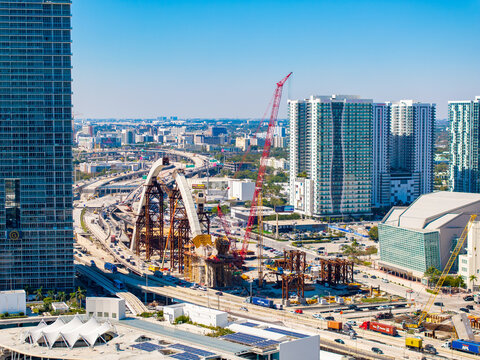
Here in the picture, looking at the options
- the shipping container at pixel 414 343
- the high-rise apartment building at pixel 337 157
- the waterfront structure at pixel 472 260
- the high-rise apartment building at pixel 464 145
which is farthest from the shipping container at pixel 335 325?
the high-rise apartment building at pixel 464 145

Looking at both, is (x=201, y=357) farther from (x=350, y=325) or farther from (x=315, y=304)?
(x=315, y=304)

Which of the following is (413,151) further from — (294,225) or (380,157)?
(294,225)

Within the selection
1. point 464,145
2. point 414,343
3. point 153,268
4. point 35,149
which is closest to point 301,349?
point 414,343

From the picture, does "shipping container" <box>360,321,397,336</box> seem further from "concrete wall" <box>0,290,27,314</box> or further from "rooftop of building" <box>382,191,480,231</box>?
"concrete wall" <box>0,290,27,314</box>

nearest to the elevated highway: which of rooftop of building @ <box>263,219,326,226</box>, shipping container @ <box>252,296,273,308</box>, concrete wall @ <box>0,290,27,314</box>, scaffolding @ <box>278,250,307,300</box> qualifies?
concrete wall @ <box>0,290,27,314</box>

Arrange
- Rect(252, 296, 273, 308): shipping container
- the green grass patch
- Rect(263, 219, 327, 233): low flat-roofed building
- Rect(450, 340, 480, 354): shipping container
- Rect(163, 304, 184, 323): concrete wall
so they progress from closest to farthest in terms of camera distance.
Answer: Rect(163, 304, 184, 323): concrete wall
Rect(450, 340, 480, 354): shipping container
Rect(252, 296, 273, 308): shipping container
the green grass patch
Rect(263, 219, 327, 233): low flat-roofed building

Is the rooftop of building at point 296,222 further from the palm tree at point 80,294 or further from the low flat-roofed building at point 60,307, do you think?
the low flat-roofed building at point 60,307
